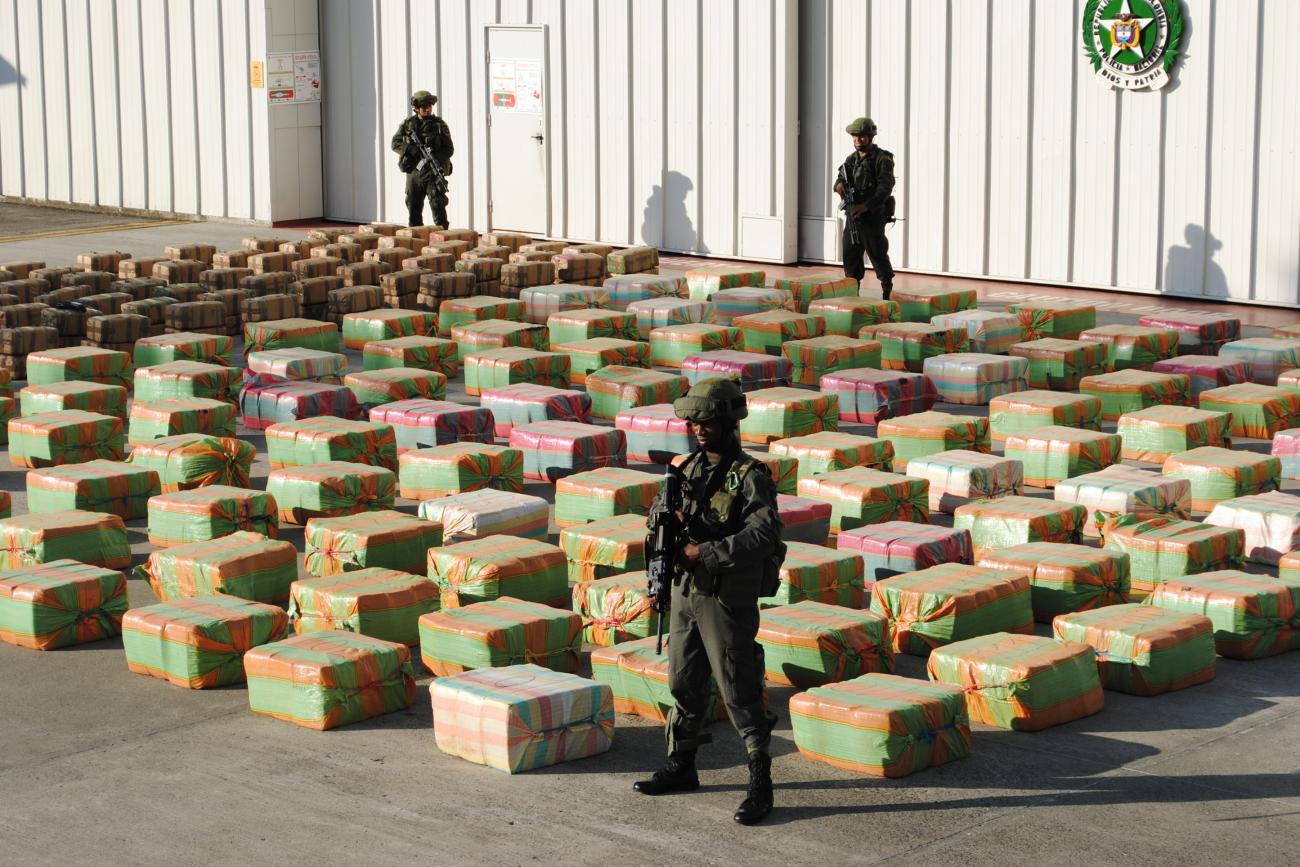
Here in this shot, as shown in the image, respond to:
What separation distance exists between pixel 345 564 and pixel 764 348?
7.88m

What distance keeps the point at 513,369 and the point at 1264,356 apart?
6.70 m

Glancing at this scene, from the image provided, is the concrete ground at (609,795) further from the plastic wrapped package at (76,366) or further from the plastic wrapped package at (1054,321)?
the plastic wrapped package at (1054,321)

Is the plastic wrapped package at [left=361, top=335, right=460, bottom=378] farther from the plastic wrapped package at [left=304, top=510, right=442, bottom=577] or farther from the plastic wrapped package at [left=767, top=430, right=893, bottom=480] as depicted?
the plastic wrapped package at [left=304, top=510, right=442, bottom=577]

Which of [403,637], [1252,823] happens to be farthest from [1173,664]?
[403,637]

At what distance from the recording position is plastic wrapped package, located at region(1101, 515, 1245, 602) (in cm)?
1059

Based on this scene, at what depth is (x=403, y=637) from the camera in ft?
32.6

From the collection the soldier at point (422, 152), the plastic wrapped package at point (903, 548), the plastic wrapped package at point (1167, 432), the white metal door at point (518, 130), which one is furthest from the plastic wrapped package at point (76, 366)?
the white metal door at point (518, 130)

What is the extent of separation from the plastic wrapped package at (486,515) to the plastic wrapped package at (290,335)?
258 inches

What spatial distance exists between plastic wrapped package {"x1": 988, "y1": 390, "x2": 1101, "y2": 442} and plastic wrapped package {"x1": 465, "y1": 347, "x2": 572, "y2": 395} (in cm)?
391

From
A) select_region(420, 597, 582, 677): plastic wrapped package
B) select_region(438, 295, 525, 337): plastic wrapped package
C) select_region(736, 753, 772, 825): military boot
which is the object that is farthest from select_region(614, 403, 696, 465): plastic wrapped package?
select_region(736, 753, 772, 825): military boot

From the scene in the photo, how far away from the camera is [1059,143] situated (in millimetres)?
22031

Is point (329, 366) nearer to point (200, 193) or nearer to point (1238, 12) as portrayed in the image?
point (1238, 12)

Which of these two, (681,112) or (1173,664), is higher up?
(681,112)

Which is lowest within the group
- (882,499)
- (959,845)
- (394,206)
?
(959,845)
